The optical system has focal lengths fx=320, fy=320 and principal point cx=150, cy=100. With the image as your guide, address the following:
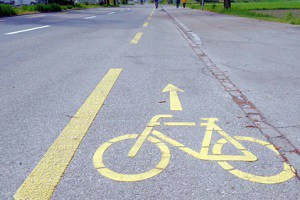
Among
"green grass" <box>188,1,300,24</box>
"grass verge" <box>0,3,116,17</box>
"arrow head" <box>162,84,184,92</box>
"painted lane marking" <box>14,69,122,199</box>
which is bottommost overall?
"green grass" <box>188,1,300,24</box>

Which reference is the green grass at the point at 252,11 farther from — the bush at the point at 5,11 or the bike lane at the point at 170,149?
the bush at the point at 5,11

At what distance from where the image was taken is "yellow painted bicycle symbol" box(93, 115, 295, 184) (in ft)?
7.81

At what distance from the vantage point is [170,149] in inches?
110

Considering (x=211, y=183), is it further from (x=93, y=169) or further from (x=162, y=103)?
(x=162, y=103)

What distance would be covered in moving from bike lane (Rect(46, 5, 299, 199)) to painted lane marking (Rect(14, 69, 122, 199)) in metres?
0.07

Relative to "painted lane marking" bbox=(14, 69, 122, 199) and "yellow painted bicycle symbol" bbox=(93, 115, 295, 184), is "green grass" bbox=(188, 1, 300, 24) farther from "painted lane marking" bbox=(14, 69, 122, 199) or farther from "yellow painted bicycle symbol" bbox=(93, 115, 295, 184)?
"painted lane marking" bbox=(14, 69, 122, 199)

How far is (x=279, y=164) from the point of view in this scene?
2.57 m

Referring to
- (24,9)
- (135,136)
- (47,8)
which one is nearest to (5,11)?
(24,9)

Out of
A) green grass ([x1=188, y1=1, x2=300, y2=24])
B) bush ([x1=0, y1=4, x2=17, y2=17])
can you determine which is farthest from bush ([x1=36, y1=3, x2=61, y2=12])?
green grass ([x1=188, y1=1, x2=300, y2=24])

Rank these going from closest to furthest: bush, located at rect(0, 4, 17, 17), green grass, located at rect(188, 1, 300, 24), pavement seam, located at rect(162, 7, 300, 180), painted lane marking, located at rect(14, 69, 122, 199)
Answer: painted lane marking, located at rect(14, 69, 122, 199)
pavement seam, located at rect(162, 7, 300, 180)
green grass, located at rect(188, 1, 300, 24)
bush, located at rect(0, 4, 17, 17)

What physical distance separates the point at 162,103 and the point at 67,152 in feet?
5.33

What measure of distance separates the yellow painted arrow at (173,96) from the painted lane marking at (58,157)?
0.89 m

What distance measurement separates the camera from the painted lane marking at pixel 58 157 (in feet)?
7.18

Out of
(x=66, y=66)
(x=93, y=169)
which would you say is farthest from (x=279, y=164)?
(x=66, y=66)
